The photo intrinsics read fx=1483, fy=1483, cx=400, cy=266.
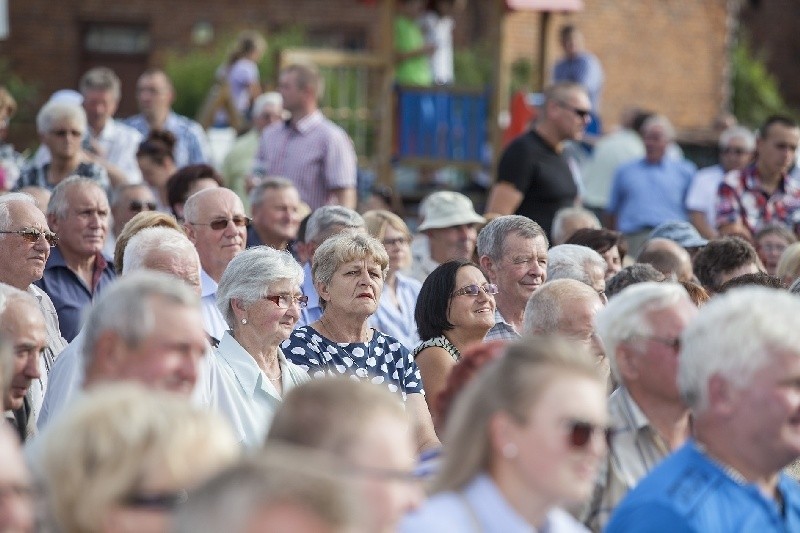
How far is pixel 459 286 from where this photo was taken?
264 inches

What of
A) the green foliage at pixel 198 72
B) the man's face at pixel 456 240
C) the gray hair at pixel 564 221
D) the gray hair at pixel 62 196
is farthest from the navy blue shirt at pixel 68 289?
the green foliage at pixel 198 72

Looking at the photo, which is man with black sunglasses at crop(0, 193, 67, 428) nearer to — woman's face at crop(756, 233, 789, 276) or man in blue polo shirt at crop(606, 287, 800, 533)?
man in blue polo shirt at crop(606, 287, 800, 533)

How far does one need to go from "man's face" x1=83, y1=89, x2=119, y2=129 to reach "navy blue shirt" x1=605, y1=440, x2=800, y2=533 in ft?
26.8

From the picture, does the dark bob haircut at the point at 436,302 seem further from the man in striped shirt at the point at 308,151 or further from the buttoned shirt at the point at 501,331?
the man in striped shirt at the point at 308,151

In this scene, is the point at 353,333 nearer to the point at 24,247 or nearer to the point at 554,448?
the point at 24,247

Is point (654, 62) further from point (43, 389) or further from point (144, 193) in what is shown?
point (43, 389)

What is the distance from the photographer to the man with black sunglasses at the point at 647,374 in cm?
453

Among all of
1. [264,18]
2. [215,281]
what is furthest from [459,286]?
[264,18]

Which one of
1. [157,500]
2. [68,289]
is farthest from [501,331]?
[157,500]

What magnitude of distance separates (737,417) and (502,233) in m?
3.68

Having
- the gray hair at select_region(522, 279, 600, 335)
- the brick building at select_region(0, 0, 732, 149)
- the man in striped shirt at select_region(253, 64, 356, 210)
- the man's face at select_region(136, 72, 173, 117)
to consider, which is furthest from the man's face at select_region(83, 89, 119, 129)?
the brick building at select_region(0, 0, 732, 149)

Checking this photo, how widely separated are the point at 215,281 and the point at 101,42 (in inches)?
614

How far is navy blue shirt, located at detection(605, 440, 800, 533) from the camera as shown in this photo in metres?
3.65

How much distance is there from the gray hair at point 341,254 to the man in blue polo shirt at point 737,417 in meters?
2.97
